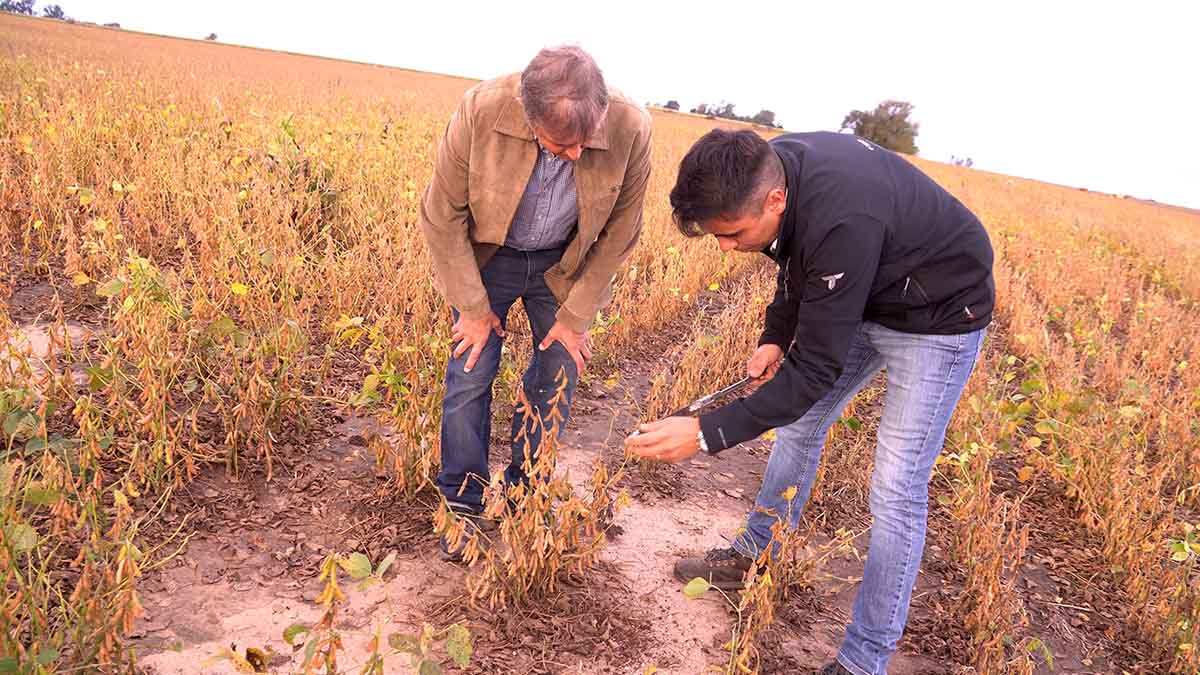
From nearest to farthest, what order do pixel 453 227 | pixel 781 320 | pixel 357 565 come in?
pixel 357 565
pixel 453 227
pixel 781 320

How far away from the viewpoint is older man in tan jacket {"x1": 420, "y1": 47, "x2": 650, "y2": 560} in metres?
1.92

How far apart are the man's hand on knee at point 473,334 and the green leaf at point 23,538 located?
1181 millimetres

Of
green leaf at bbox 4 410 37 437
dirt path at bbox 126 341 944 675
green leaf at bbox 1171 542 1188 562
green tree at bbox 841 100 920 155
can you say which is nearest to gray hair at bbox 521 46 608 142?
dirt path at bbox 126 341 944 675

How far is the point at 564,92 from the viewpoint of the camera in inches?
72.6

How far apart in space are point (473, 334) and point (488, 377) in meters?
0.17

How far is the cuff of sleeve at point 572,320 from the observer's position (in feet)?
8.02

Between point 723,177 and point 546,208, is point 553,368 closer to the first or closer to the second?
point 546,208

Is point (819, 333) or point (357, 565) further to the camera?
point (819, 333)

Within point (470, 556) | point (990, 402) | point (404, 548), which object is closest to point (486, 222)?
point (470, 556)

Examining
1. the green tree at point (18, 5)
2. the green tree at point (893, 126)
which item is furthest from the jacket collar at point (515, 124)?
the green tree at point (18, 5)

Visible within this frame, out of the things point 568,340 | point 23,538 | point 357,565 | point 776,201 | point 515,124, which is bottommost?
point 23,538

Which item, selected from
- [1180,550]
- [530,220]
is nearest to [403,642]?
[530,220]

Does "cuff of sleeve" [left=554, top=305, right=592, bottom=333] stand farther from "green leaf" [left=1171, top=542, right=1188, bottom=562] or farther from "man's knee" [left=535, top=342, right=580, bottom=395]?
"green leaf" [left=1171, top=542, right=1188, bottom=562]

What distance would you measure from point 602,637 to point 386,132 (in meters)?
5.93
